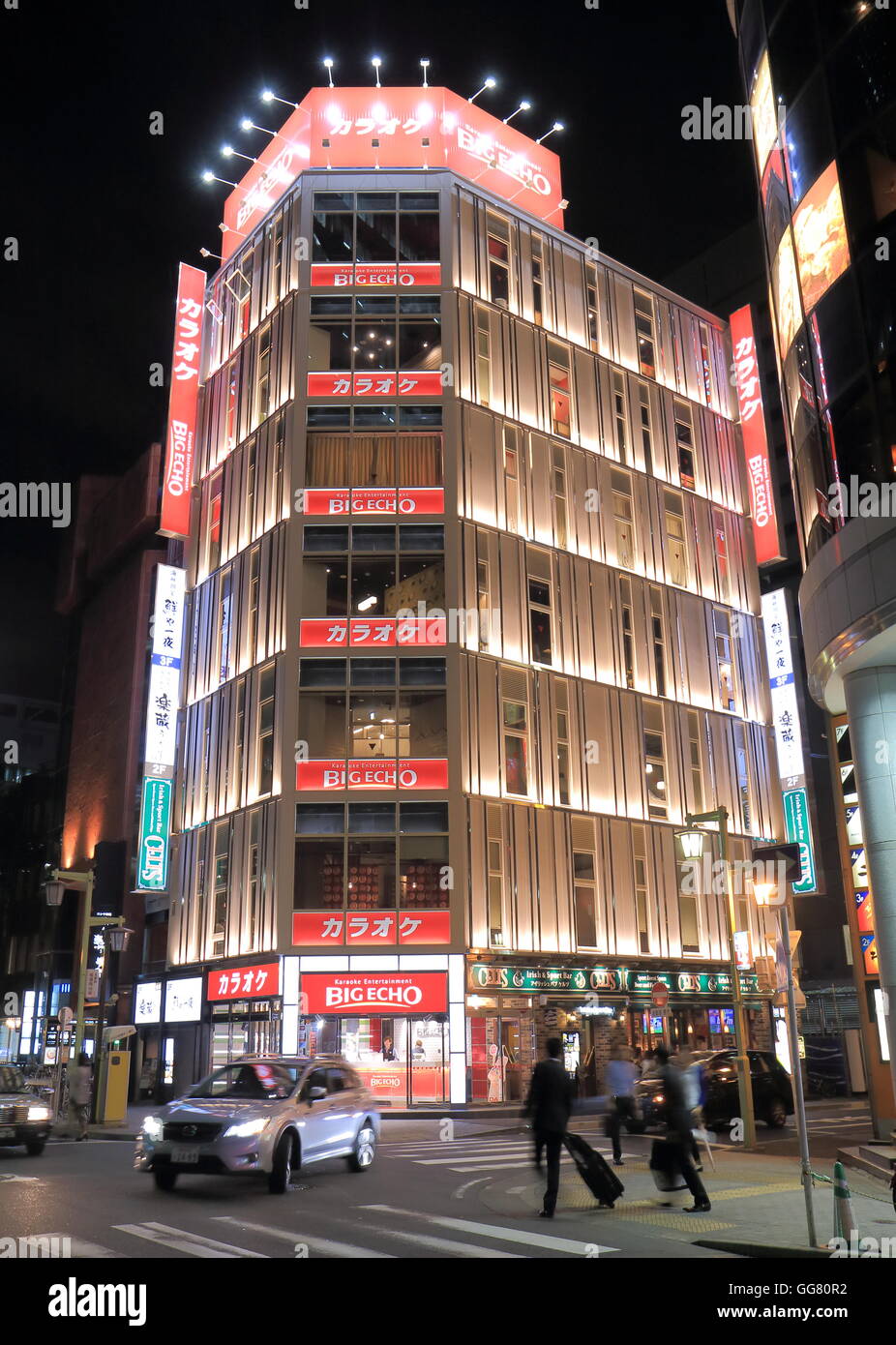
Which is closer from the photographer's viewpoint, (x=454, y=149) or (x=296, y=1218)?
(x=296, y=1218)

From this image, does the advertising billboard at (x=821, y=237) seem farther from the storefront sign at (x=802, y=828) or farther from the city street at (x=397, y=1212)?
the storefront sign at (x=802, y=828)

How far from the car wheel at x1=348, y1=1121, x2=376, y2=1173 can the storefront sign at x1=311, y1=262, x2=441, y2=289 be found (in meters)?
28.6

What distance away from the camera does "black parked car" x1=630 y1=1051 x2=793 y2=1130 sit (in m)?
20.7

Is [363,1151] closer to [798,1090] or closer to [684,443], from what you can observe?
[798,1090]

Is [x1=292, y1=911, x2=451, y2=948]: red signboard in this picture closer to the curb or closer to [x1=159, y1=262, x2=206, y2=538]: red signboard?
[x1=159, y1=262, x2=206, y2=538]: red signboard

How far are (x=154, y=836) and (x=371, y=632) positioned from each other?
454 inches

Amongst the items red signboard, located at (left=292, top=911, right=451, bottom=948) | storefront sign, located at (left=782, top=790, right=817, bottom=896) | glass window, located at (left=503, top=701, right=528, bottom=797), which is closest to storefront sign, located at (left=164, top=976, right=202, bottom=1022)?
red signboard, located at (left=292, top=911, right=451, bottom=948)

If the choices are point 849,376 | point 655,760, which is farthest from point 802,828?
point 849,376
